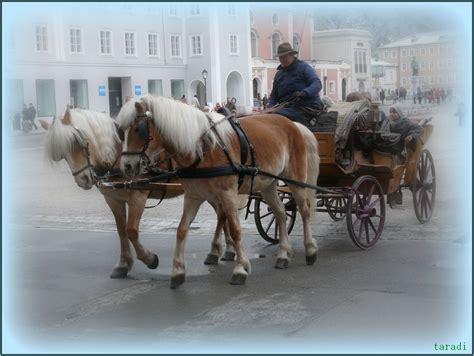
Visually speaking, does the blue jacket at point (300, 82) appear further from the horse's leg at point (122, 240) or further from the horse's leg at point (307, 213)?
the horse's leg at point (122, 240)

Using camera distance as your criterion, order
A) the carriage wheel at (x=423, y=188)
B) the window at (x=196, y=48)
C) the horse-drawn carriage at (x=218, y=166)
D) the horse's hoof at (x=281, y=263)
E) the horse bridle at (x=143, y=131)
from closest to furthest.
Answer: the horse bridle at (x=143, y=131), the horse-drawn carriage at (x=218, y=166), the horse's hoof at (x=281, y=263), the carriage wheel at (x=423, y=188), the window at (x=196, y=48)

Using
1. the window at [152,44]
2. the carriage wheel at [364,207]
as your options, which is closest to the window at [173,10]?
the window at [152,44]

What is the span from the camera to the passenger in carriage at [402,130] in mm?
9073

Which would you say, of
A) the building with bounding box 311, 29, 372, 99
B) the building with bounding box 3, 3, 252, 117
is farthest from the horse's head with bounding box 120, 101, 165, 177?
the building with bounding box 311, 29, 372, 99

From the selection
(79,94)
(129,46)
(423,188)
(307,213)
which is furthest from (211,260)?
(79,94)

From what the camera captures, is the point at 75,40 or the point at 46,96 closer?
the point at 75,40

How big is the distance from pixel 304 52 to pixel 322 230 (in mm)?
2942

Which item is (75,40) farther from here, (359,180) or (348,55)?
(359,180)

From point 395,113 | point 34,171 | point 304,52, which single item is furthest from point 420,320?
point 34,171

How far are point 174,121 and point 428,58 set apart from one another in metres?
3.82

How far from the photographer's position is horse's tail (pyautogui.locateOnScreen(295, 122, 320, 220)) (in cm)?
800

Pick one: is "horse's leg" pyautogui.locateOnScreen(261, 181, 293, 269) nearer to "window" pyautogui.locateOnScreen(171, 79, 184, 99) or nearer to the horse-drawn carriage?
the horse-drawn carriage

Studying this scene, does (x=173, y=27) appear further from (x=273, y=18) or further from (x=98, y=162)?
(x=98, y=162)

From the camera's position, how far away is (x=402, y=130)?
9336 millimetres
